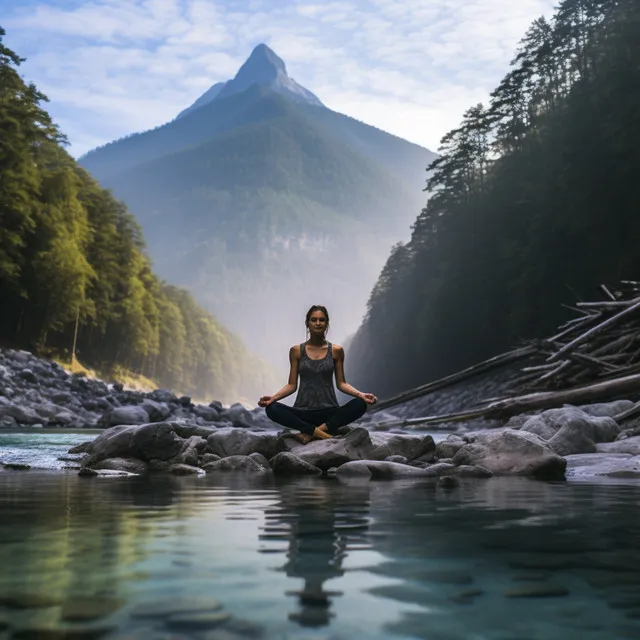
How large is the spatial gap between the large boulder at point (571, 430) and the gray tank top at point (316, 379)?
84.6 inches

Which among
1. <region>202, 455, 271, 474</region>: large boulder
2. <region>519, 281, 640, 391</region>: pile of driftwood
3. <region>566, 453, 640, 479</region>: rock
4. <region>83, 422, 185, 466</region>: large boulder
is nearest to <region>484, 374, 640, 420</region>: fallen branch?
<region>519, 281, 640, 391</region>: pile of driftwood

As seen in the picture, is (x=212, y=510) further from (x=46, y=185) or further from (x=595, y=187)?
(x=46, y=185)

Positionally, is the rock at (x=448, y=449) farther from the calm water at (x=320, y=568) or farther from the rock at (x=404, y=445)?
the calm water at (x=320, y=568)

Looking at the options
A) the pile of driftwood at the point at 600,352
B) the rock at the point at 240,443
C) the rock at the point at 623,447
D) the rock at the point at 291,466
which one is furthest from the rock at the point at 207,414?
the rock at the point at 623,447

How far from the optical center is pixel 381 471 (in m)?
6.63

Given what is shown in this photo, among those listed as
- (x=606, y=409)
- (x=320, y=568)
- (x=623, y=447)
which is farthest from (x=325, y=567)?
(x=606, y=409)

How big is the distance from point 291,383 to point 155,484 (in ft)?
7.57

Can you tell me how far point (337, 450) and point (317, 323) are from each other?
1.25m

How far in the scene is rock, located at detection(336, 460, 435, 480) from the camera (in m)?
6.57

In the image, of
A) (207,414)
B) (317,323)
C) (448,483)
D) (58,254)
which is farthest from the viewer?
(58,254)

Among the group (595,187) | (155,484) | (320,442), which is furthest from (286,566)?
(595,187)

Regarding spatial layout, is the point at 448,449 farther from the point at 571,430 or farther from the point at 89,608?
the point at 89,608

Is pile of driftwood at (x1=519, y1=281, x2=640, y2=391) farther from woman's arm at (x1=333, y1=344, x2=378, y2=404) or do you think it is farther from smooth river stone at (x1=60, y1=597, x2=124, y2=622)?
smooth river stone at (x1=60, y1=597, x2=124, y2=622)

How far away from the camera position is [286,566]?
252 centimetres
